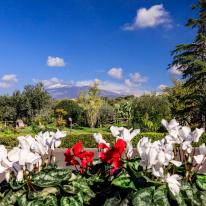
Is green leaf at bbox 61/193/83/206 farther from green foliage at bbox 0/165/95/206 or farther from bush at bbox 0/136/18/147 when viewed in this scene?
bush at bbox 0/136/18/147

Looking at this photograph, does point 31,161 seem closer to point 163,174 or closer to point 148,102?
point 163,174

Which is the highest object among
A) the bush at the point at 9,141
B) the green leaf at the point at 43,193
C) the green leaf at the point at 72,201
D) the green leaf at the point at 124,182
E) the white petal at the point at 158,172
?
the white petal at the point at 158,172

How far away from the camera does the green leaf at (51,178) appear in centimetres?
368

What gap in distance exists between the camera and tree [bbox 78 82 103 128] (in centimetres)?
3198

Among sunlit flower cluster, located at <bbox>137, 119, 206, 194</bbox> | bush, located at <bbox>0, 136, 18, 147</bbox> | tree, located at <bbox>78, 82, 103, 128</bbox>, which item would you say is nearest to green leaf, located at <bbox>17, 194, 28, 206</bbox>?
sunlit flower cluster, located at <bbox>137, 119, 206, 194</bbox>

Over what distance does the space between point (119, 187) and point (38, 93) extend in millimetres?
31407

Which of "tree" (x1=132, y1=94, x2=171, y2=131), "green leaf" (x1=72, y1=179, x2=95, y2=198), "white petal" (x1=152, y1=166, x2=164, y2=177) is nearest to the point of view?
"white petal" (x1=152, y1=166, x2=164, y2=177)

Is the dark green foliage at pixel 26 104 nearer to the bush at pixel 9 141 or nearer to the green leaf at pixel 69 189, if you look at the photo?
the bush at pixel 9 141

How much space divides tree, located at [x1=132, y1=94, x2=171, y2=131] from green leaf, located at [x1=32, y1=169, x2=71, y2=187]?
70.4 feet

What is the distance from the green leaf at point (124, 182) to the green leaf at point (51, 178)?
483 millimetres

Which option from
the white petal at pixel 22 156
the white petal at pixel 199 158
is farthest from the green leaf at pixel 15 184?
the white petal at pixel 199 158

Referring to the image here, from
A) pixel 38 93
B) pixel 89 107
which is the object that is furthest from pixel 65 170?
pixel 38 93

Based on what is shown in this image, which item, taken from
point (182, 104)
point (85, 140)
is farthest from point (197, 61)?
point (85, 140)

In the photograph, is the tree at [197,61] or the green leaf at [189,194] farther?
the tree at [197,61]
